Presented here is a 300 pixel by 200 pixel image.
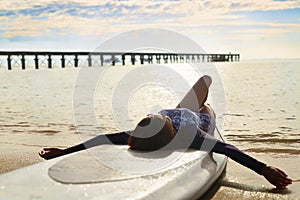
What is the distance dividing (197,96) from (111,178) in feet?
8.74

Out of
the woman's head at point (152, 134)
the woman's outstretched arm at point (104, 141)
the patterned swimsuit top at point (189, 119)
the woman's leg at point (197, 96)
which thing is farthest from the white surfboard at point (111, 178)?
the woman's leg at point (197, 96)

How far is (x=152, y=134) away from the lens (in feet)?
13.9

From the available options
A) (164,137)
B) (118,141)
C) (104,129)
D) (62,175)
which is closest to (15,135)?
(104,129)

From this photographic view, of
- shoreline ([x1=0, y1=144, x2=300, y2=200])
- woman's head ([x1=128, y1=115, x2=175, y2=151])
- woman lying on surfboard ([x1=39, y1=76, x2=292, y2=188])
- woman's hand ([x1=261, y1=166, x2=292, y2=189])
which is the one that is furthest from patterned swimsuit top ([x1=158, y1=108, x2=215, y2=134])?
woman's hand ([x1=261, y1=166, x2=292, y2=189])

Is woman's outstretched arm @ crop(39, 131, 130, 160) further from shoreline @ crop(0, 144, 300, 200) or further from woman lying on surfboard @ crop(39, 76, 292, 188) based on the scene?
shoreline @ crop(0, 144, 300, 200)

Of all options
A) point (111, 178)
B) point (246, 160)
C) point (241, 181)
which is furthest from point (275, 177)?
point (111, 178)

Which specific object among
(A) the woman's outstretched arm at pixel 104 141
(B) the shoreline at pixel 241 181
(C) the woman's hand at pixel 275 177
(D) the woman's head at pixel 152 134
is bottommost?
(B) the shoreline at pixel 241 181

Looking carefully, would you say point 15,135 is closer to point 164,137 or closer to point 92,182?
point 164,137

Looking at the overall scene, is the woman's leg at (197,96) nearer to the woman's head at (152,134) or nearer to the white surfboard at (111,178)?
the woman's head at (152,134)

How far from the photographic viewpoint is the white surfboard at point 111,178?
9.37 feet

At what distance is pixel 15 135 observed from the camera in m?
7.83

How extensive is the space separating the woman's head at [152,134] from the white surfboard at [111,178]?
19cm

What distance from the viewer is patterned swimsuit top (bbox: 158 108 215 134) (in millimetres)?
4758

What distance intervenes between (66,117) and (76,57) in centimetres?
5088
